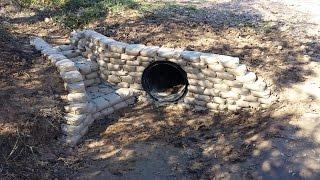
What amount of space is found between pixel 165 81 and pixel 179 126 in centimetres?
147

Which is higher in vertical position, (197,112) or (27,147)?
(27,147)

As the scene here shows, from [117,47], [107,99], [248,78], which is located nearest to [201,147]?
[248,78]

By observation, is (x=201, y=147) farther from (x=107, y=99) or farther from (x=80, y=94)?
(x=80, y=94)

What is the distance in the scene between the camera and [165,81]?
328 inches

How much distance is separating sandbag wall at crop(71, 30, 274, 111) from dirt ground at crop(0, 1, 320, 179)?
24 cm

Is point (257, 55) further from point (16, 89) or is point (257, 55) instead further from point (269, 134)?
point (16, 89)

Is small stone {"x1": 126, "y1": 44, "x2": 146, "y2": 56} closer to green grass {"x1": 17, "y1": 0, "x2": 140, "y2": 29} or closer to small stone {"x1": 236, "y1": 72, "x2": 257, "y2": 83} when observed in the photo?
small stone {"x1": 236, "y1": 72, "x2": 257, "y2": 83}

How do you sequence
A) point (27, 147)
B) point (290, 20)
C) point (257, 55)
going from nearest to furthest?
point (27, 147)
point (257, 55)
point (290, 20)

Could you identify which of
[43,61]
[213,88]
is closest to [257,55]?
[213,88]

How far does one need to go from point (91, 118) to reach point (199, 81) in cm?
205

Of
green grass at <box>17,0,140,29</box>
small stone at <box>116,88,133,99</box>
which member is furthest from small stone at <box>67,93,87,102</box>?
green grass at <box>17,0,140,29</box>

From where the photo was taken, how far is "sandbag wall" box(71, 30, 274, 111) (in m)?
7.03

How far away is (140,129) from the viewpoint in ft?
23.1

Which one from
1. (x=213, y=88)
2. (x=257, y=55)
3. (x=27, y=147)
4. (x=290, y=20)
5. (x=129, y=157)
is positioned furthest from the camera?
(x=290, y=20)
